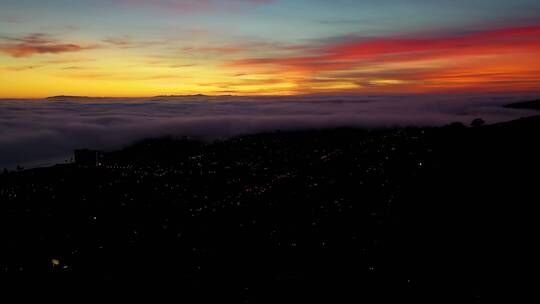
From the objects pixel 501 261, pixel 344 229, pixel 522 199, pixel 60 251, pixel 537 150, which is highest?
pixel 537 150

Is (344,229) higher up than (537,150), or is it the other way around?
(537,150)

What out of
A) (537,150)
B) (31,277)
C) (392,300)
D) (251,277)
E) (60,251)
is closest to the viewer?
(392,300)

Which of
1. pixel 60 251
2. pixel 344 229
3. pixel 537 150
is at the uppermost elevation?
pixel 537 150

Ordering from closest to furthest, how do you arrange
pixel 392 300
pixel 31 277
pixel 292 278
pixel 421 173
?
1. pixel 392 300
2. pixel 292 278
3. pixel 31 277
4. pixel 421 173

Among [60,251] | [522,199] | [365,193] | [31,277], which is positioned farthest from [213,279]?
[365,193]

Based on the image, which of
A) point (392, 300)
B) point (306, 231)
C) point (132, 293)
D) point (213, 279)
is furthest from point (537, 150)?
point (132, 293)

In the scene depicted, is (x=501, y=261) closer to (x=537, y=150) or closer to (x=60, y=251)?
(x=537, y=150)

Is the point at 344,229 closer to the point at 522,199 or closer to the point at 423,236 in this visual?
the point at 423,236

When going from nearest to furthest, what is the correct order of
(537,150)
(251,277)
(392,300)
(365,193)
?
(392,300)
(251,277)
(537,150)
(365,193)

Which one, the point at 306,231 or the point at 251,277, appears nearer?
the point at 251,277
